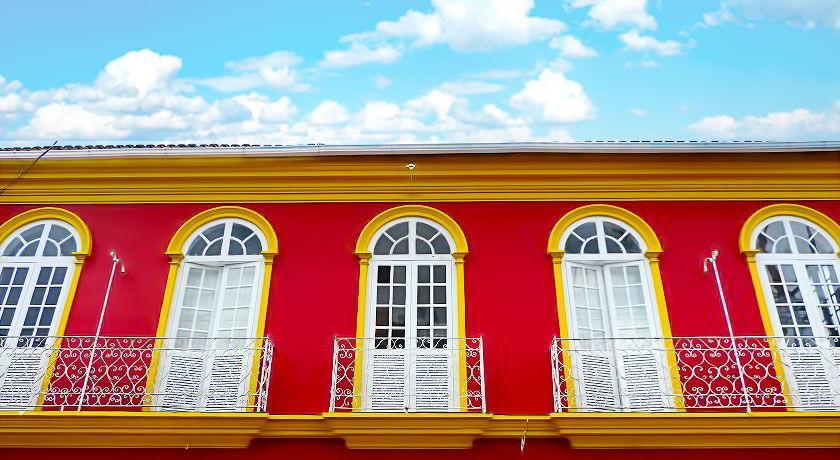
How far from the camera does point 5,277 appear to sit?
8195mm

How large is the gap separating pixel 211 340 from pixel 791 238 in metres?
7.65

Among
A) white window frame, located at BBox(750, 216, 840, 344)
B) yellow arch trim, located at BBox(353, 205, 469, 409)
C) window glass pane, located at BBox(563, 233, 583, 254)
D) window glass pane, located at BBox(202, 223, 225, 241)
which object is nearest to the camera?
yellow arch trim, located at BBox(353, 205, 469, 409)

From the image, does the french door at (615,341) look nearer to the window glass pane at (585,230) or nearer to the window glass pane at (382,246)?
the window glass pane at (585,230)

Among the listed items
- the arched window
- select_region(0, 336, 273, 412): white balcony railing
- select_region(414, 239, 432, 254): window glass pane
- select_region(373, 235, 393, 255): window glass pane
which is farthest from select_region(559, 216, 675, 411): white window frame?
the arched window

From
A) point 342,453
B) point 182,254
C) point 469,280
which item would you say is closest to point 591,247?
point 469,280

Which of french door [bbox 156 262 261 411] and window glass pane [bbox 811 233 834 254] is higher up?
window glass pane [bbox 811 233 834 254]

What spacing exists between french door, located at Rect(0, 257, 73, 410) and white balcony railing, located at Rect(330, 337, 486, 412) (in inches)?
140

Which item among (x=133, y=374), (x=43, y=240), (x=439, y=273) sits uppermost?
(x=43, y=240)

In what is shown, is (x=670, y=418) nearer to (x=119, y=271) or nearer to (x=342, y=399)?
(x=342, y=399)

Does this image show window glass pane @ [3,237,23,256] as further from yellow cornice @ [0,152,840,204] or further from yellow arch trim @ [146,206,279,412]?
yellow arch trim @ [146,206,279,412]

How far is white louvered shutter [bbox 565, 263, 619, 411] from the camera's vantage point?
7.25 meters

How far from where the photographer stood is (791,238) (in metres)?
8.20

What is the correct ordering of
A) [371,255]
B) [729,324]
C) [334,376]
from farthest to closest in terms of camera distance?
[371,255]
[729,324]
[334,376]

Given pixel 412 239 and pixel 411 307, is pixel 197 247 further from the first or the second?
pixel 411 307
